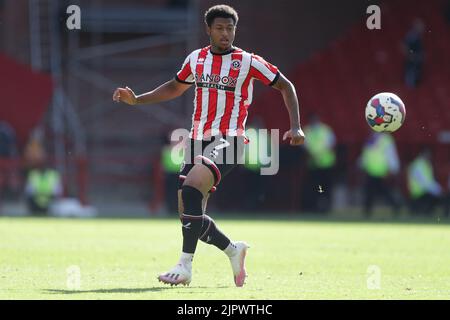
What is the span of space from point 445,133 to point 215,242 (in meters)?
14.7

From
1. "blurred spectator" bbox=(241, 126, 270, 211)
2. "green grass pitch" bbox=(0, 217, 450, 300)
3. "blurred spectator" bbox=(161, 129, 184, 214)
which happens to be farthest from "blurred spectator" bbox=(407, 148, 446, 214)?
"blurred spectator" bbox=(161, 129, 184, 214)

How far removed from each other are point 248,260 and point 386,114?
7.40 ft

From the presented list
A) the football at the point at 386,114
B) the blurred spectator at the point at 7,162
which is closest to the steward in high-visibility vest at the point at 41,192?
the blurred spectator at the point at 7,162

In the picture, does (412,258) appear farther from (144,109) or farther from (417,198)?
(144,109)

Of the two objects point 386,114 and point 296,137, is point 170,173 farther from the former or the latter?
point 296,137

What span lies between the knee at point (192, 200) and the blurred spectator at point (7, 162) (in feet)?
45.6

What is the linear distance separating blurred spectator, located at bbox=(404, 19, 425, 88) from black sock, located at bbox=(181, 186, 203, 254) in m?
16.3

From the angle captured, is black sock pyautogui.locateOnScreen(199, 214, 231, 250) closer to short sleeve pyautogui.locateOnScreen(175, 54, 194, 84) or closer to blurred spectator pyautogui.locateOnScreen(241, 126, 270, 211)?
short sleeve pyautogui.locateOnScreen(175, 54, 194, 84)

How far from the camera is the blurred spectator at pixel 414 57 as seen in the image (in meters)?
24.8

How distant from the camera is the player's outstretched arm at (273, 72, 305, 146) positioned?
9281 mm

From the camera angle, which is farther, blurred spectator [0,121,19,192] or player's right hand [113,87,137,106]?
blurred spectator [0,121,19,192]

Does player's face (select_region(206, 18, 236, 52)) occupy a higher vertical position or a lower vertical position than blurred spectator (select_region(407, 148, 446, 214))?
higher

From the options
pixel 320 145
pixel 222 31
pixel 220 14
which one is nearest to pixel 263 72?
pixel 222 31
